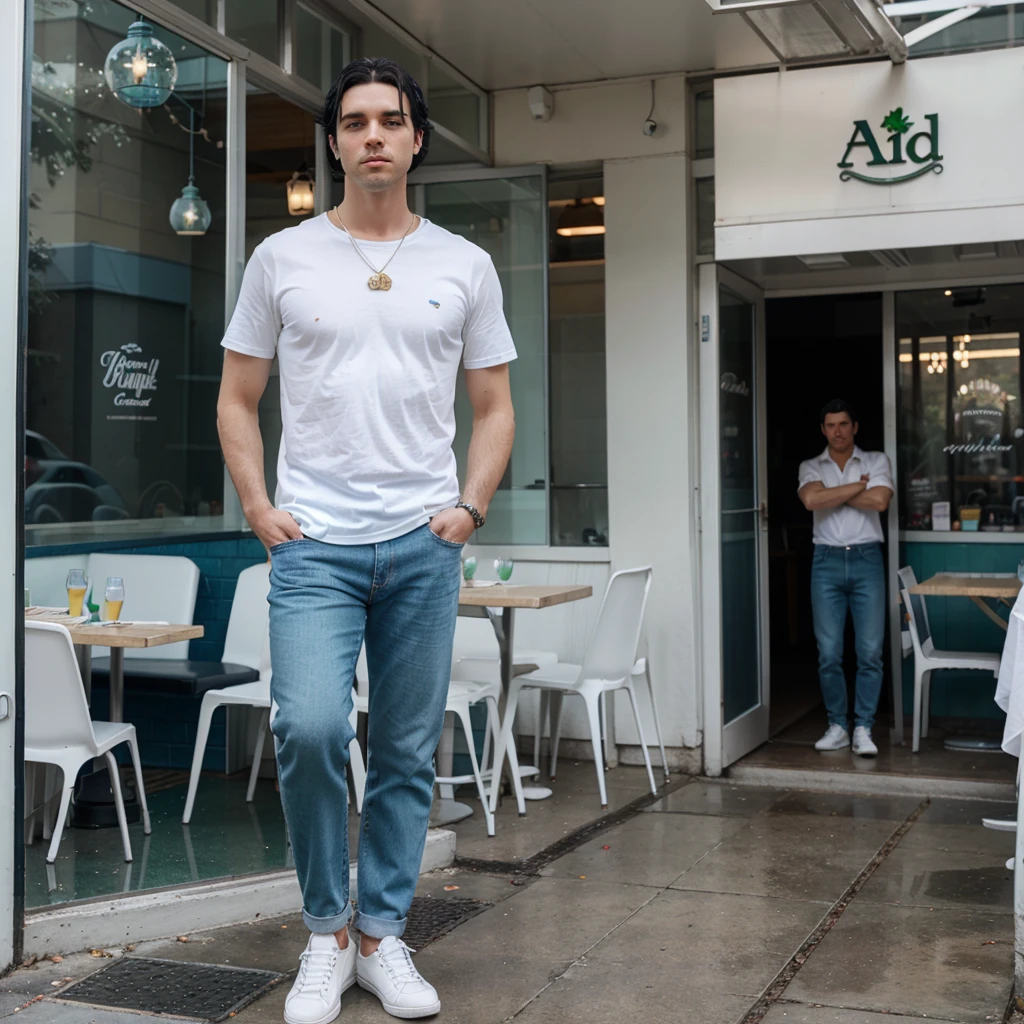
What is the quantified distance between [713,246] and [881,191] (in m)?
0.91

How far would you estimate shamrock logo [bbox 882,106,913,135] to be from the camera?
5199mm

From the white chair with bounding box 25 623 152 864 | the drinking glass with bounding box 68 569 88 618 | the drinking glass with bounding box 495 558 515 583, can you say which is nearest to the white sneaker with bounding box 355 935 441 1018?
the white chair with bounding box 25 623 152 864

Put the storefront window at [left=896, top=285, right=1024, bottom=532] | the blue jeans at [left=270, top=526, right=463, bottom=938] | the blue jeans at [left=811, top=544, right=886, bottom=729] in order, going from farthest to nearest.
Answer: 1. the storefront window at [left=896, top=285, right=1024, bottom=532]
2. the blue jeans at [left=811, top=544, right=886, bottom=729]
3. the blue jeans at [left=270, top=526, right=463, bottom=938]

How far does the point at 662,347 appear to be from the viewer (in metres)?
5.96

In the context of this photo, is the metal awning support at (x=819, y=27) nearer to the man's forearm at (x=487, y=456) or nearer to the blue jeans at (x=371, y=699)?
the man's forearm at (x=487, y=456)

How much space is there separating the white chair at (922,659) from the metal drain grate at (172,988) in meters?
3.89

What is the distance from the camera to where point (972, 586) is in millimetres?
5785

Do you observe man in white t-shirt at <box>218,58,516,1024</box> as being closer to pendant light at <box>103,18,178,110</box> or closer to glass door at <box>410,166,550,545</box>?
pendant light at <box>103,18,178,110</box>

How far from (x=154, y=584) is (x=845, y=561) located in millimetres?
3235

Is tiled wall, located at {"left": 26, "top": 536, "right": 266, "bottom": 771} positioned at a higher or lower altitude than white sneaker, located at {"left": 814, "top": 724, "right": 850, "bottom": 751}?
higher

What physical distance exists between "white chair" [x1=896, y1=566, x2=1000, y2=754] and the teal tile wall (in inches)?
17.7

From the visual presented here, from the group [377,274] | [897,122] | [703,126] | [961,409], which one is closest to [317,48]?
[703,126]

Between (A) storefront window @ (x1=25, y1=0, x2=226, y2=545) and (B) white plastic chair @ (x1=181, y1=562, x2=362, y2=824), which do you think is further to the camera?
(A) storefront window @ (x1=25, y1=0, x2=226, y2=545)

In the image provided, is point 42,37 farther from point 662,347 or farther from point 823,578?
point 823,578
